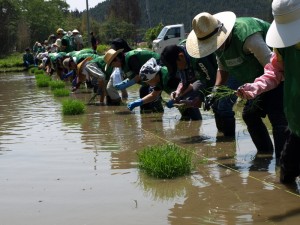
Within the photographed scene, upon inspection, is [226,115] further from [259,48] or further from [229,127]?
[259,48]

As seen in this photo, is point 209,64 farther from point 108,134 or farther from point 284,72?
point 284,72

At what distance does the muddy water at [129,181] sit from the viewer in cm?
338

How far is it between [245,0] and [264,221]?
87.0m

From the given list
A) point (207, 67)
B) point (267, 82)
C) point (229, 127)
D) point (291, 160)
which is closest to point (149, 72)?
point (207, 67)

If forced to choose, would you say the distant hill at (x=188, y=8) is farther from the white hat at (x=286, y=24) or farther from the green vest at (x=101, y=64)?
the white hat at (x=286, y=24)

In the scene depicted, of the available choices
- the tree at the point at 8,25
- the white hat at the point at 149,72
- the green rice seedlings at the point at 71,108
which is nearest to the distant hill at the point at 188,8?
the tree at the point at 8,25

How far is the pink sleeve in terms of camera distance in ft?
12.3

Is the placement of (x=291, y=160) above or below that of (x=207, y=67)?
below

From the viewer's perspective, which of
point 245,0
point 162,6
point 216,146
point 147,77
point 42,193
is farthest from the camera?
point 162,6

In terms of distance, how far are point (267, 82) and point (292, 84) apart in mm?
393

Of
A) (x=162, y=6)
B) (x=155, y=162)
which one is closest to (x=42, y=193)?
(x=155, y=162)

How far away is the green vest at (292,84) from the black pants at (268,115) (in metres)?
0.92

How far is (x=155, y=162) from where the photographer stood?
427 cm

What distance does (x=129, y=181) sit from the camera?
4.27 m
